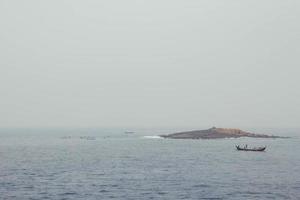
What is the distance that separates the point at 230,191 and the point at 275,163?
4338 centimetres

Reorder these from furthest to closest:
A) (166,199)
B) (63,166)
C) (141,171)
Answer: (63,166) → (141,171) → (166,199)

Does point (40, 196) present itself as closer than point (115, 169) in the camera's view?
Yes

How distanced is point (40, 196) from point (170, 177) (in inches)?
916

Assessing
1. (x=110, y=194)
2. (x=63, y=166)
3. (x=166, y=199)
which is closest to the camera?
(x=166, y=199)

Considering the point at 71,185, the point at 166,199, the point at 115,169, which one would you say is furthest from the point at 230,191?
the point at 115,169

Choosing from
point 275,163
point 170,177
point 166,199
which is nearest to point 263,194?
point 166,199

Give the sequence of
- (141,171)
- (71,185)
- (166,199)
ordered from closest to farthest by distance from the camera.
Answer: (166,199) → (71,185) → (141,171)

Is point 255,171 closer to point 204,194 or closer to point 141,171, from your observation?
point 141,171

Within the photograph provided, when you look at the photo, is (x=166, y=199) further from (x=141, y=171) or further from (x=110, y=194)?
(x=141, y=171)

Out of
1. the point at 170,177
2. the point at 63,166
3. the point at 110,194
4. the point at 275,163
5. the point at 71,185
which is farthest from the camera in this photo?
the point at 275,163

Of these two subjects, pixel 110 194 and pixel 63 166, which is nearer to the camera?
pixel 110 194

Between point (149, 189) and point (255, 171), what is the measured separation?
29.1 m

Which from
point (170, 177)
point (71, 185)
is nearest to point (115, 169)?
point (170, 177)

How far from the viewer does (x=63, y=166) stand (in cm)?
9356
